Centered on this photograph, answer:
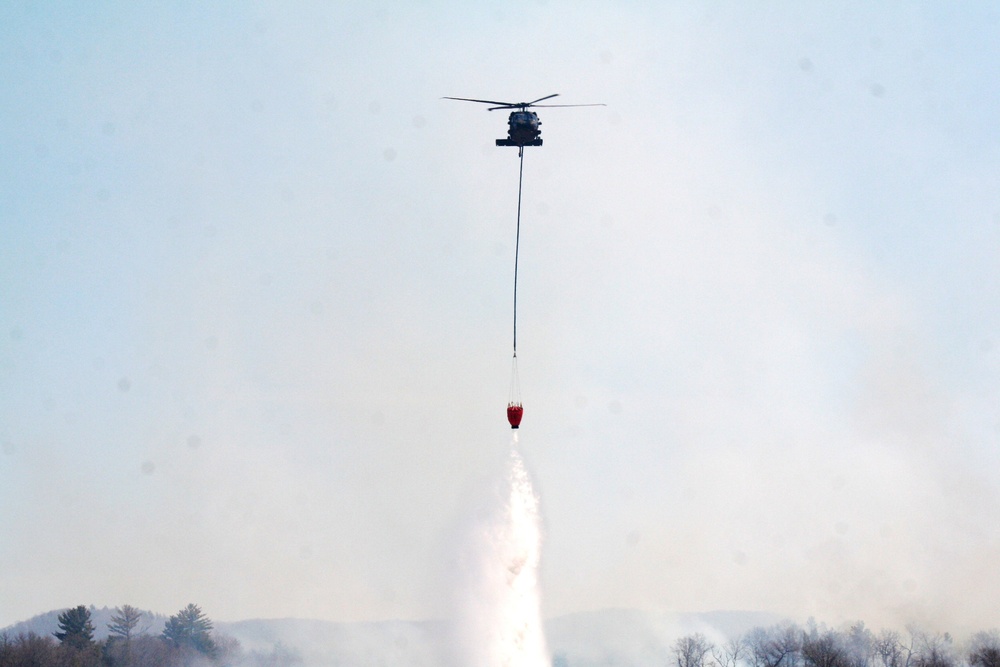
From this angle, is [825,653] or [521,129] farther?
[825,653]

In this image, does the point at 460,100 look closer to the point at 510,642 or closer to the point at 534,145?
the point at 534,145

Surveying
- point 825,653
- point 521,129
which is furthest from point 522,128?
point 825,653

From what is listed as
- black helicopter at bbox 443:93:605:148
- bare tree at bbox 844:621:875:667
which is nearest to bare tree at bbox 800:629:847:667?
bare tree at bbox 844:621:875:667

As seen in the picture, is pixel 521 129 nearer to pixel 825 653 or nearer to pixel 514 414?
pixel 514 414

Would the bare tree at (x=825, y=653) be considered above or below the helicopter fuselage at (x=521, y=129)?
below

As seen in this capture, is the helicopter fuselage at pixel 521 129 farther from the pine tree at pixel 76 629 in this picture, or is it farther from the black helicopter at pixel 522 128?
the pine tree at pixel 76 629

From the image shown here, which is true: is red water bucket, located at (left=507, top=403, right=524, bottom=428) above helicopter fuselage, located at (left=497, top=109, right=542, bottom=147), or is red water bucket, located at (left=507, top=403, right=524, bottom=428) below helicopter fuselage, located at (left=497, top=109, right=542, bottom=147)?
below

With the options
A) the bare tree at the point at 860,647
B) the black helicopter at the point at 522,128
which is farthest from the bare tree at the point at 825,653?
the black helicopter at the point at 522,128

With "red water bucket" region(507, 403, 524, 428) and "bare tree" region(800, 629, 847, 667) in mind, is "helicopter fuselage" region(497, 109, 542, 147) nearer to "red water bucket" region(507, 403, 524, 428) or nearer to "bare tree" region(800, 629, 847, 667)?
"red water bucket" region(507, 403, 524, 428)

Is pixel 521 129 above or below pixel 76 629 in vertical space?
above
